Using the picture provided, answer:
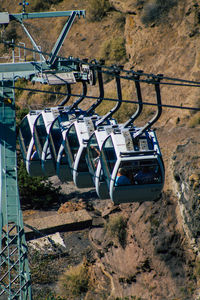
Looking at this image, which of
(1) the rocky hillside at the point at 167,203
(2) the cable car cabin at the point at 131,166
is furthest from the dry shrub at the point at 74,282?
(2) the cable car cabin at the point at 131,166

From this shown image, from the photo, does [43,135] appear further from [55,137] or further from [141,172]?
[141,172]

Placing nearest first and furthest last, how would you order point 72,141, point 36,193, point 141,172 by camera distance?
point 141,172 < point 72,141 < point 36,193

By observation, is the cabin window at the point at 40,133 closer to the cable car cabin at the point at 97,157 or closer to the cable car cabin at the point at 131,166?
the cable car cabin at the point at 97,157

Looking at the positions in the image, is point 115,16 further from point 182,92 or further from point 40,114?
point 40,114

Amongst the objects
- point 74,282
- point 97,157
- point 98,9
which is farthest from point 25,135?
point 98,9

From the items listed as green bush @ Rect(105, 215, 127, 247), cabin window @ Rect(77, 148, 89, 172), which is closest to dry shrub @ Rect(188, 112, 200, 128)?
green bush @ Rect(105, 215, 127, 247)

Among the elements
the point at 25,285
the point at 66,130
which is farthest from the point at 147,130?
the point at 25,285

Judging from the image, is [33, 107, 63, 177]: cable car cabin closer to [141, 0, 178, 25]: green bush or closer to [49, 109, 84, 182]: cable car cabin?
[49, 109, 84, 182]: cable car cabin
